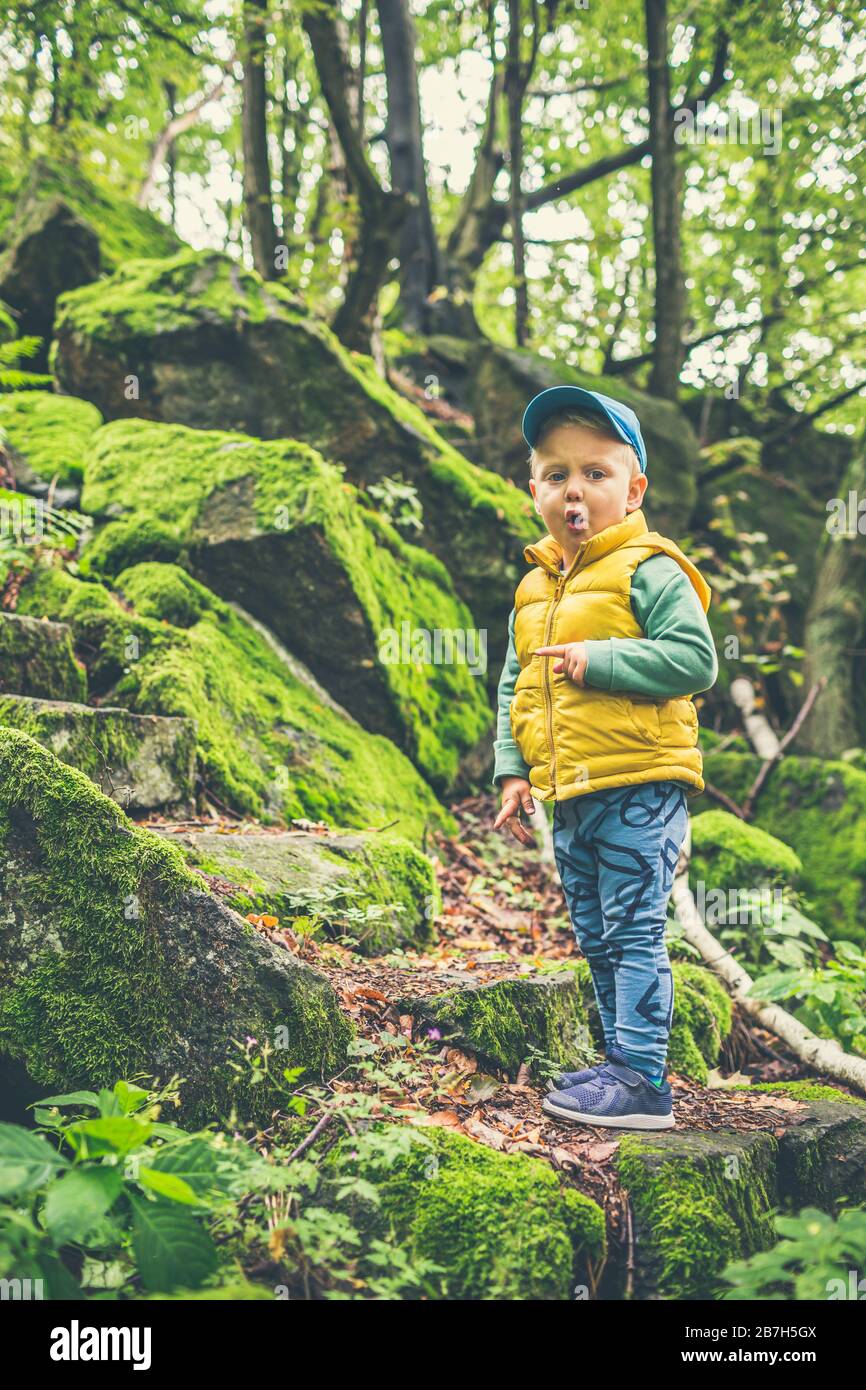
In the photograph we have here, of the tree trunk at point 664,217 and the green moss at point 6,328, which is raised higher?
the tree trunk at point 664,217

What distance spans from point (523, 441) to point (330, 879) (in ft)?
21.9

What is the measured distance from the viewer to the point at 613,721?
2895 mm

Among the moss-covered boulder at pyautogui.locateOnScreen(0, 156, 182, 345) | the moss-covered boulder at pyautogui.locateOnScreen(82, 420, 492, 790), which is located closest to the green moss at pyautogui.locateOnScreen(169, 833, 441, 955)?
the moss-covered boulder at pyautogui.locateOnScreen(82, 420, 492, 790)

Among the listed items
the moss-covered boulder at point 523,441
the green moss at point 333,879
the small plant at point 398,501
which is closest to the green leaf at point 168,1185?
the green moss at point 333,879

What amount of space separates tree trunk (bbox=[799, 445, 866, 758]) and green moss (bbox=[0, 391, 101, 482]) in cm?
666

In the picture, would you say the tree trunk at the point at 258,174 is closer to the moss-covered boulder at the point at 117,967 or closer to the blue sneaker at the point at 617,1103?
the moss-covered boulder at the point at 117,967

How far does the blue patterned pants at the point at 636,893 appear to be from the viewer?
286cm

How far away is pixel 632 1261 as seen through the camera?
91.7 inches

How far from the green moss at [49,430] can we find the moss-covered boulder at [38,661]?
2.28 m

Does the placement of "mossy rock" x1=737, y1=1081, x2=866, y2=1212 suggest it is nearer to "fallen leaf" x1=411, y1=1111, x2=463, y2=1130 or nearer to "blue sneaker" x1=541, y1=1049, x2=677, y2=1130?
"blue sneaker" x1=541, y1=1049, x2=677, y2=1130

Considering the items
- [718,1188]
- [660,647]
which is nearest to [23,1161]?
[718,1188]

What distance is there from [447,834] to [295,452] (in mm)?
2807
